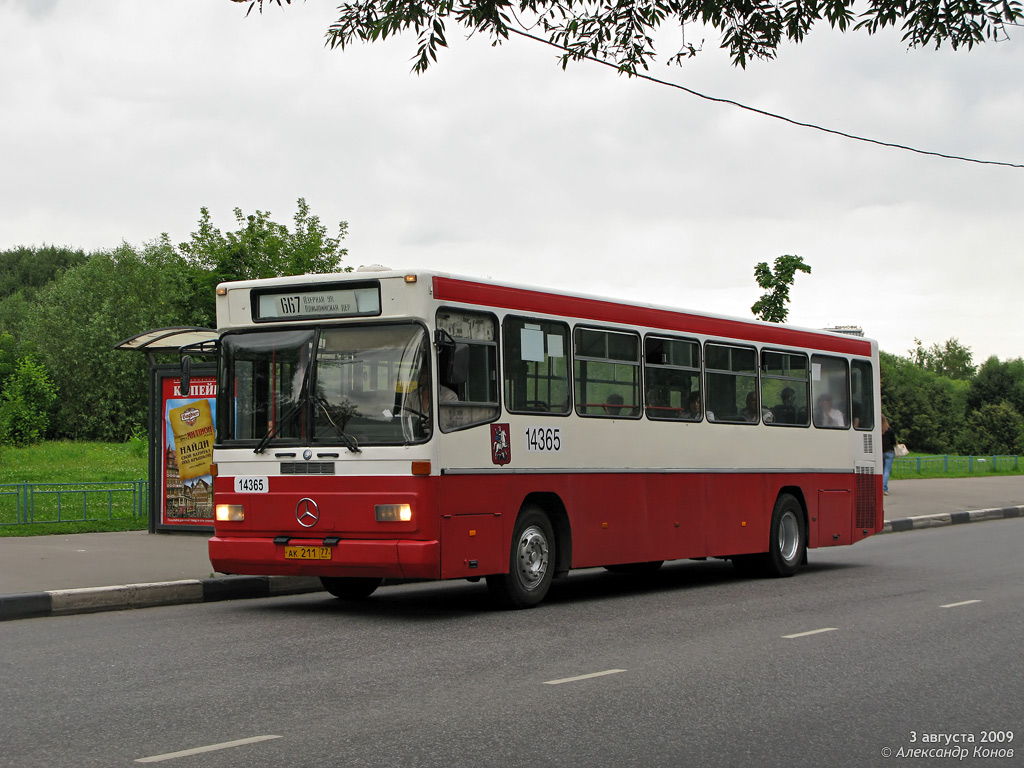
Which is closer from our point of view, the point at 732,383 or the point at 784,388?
the point at 732,383

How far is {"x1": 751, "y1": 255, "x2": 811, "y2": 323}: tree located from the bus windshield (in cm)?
1622

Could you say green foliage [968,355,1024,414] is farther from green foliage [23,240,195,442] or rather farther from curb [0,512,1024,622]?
curb [0,512,1024,622]

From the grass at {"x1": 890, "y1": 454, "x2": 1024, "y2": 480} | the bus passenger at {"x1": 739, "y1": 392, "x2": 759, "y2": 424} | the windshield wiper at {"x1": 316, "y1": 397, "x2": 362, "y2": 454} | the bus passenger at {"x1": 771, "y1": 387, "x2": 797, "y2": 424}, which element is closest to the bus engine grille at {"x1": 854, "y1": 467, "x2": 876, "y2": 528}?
the bus passenger at {"x1": 771, "y1": 387, "x2": 797, "y2": 424}

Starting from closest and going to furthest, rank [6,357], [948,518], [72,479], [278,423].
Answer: [278,423] < [948,518] < [72,479] < [6,357]

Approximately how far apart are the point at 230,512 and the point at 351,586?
5.64ft

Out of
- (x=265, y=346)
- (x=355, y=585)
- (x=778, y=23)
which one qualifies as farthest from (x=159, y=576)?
(x=778, y=23)

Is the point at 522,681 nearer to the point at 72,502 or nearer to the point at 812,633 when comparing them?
the point at 812,633

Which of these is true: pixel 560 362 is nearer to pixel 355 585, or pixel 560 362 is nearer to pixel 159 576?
pixel 355 585

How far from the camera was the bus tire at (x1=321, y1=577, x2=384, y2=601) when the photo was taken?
12.3 m

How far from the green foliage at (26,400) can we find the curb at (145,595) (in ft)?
148

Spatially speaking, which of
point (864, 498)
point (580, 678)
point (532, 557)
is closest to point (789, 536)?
point (864, 498)

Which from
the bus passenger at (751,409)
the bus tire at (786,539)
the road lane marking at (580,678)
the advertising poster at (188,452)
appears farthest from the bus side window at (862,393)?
the road lane marking at (580,678)

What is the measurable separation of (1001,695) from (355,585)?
676cm

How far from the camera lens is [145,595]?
1186cm
